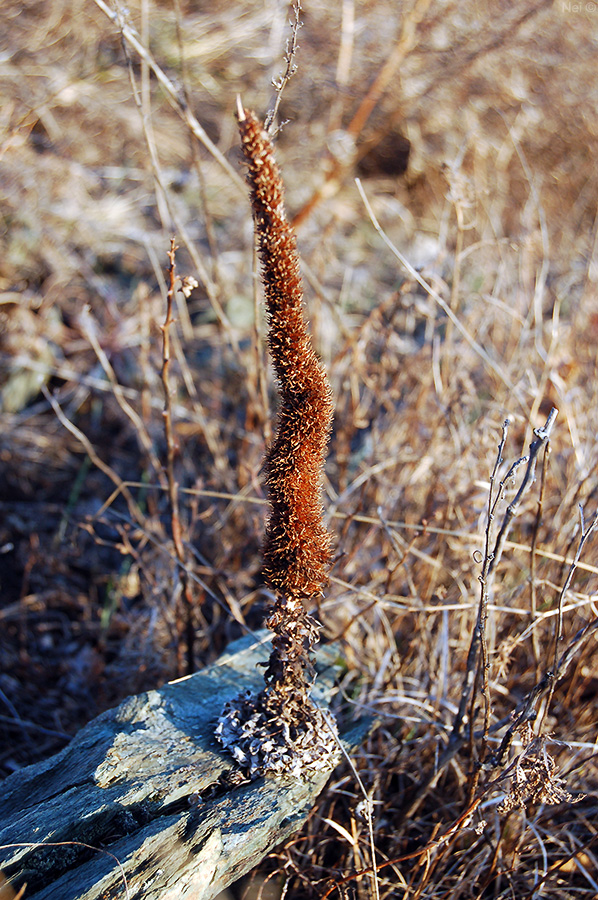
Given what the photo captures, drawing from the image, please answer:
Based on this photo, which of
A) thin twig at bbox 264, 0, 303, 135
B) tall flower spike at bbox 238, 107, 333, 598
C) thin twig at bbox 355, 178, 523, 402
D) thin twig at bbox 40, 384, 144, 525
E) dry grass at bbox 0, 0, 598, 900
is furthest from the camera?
thin twig at bbox 40, 384, 144, 525

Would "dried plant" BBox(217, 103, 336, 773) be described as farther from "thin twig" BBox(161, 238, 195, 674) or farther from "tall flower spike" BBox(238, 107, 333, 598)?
"thin twig" BBox(161, 238, 195, 674)

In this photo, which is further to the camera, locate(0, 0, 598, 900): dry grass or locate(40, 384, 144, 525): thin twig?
locate(40, 384, 144, 525): thin twig

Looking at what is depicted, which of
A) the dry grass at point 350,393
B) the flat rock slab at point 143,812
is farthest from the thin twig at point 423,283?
the flat rock slab at point 143,812

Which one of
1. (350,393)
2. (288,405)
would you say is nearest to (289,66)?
(288,405)

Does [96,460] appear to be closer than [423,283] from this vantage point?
No

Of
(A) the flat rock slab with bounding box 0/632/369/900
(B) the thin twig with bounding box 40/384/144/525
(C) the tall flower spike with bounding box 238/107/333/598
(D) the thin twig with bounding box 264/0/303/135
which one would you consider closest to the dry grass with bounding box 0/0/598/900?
(B) the thin twig with bounding box 40/384/144/525

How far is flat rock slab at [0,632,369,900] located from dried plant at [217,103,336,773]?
90 millimetres

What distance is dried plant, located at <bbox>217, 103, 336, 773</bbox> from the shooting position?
1.17 meters

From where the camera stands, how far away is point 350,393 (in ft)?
10.9

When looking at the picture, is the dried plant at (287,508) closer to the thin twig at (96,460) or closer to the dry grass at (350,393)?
the dry grass at (350,393)

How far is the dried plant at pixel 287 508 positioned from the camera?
46.2 inches

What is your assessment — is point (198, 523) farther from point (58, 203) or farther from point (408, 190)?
point (408, 190)

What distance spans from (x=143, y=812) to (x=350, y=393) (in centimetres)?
222

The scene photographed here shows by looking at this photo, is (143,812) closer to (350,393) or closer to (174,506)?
(174,506)
